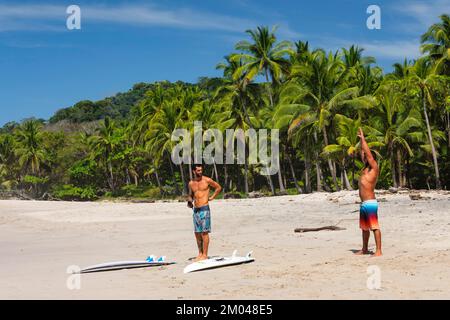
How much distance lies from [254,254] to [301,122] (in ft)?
67.7

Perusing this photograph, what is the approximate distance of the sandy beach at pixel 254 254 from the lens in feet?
21.5

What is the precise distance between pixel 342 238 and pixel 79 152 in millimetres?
51839

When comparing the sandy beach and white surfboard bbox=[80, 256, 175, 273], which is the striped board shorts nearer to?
the sandy beach

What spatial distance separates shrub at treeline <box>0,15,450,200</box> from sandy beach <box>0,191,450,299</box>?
32.9ft

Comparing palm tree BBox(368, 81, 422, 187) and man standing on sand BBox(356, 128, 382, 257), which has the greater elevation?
palm tree BBox(368, 81, 422, 187)

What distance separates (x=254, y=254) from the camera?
31.8ft

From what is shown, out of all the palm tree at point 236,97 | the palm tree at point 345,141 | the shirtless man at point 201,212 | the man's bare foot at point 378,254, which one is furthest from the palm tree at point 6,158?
the man's bare foot at point 378,254

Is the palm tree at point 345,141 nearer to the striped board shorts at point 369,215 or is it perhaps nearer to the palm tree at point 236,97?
the palm tree at point 236,97

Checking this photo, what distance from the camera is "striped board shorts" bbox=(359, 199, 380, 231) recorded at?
8.48 meters

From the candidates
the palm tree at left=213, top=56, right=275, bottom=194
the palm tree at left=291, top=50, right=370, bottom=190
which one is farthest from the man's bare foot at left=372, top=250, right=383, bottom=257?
the palm tree at left=213, top=56, right=275, bottom=194

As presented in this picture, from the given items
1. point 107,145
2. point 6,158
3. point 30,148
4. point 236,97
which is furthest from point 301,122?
point 6,158
